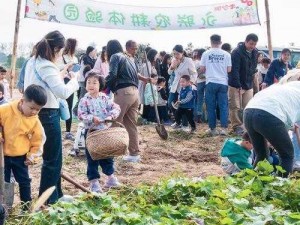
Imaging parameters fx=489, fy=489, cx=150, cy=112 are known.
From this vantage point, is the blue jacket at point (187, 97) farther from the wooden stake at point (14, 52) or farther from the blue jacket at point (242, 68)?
the wooden stake at point (14, 52)

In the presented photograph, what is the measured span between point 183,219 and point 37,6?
6978 mm

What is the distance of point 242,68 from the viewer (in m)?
8.66

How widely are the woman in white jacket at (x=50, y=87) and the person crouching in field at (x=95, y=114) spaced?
0.80 m

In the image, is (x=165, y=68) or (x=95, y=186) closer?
(x=95, y=186)

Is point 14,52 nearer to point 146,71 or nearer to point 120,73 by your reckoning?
point 146,71

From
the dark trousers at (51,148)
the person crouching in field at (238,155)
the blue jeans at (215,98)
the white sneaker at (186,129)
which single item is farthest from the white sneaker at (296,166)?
the white sneaker at (186,129)

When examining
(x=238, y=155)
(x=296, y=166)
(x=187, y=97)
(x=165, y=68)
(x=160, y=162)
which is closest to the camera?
(x=238, y=155)

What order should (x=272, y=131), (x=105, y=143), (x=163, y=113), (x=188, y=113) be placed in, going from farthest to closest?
(x=163, y=113), (x=188, y=113), (x=105, y=143), (x=272, y=131)

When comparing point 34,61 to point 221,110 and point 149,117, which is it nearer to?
point 221,110

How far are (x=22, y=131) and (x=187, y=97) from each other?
536cm

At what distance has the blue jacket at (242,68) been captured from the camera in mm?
8547

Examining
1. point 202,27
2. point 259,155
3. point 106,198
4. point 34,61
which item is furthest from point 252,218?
point 202,27

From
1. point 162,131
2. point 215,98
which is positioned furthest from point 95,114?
point 215,98

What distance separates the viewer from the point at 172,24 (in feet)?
35.0
